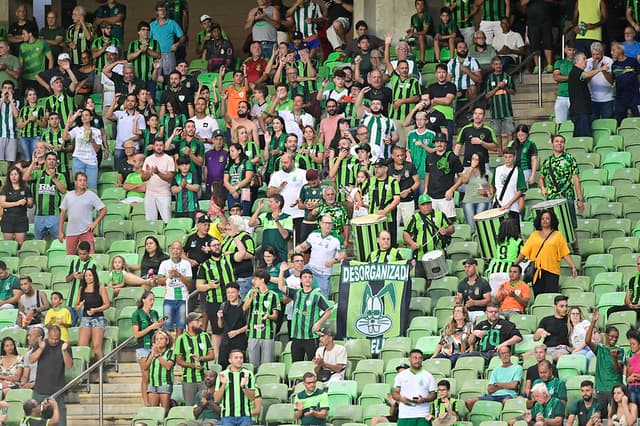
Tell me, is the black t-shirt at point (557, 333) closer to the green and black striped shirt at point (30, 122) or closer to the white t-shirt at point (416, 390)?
the white t-shirt at point (416, 390)

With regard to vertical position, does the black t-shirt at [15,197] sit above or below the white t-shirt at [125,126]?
below

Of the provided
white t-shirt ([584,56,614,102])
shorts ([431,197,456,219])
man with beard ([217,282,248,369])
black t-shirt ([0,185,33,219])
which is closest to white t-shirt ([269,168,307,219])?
shorts ([431,197,456,219])

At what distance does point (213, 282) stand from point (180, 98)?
15.1 ft

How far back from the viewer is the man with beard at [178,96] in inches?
928

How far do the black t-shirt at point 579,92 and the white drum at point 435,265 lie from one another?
3.52 metres

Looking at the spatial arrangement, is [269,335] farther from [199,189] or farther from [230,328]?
[199,189]

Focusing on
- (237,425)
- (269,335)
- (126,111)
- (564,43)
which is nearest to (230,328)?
(269,335)

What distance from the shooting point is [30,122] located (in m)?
23.5

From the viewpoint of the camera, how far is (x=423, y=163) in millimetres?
21609

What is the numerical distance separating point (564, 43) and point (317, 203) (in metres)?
5.84

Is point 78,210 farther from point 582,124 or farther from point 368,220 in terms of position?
point 582,124

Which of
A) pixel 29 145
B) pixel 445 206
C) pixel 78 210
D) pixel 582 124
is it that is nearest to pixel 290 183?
pixel 445 206

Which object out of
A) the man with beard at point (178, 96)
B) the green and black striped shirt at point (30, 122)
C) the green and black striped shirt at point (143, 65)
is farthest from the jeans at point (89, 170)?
the green and black striped shirt at point (143, 65)

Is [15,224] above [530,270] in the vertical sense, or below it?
above
